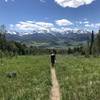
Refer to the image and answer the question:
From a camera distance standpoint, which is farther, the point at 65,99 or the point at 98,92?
the point at 98,92

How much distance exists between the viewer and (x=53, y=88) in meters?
21.4

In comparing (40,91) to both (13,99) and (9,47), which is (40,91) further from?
(9,47)

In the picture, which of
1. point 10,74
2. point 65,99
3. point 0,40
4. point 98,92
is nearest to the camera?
point 65,99

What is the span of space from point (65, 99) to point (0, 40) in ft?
543

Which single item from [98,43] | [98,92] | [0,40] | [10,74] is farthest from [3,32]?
[98,92]

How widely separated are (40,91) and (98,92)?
3736mm

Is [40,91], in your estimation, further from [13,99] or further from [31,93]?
[13,99]

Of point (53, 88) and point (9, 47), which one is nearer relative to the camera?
point (53, 88)

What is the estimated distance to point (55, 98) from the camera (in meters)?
17.2

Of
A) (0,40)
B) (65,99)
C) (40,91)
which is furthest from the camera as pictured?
(0,40)

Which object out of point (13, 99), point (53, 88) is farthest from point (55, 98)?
point (53, 88)

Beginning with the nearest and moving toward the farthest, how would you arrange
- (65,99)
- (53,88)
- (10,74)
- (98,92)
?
(65,99) < (98,92) < (53,88) < (10,74)

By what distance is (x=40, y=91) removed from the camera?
1931cm

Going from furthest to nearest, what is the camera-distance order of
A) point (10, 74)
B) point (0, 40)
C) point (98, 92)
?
point (0, 40)
point (10, 74)
point (98, 92)
